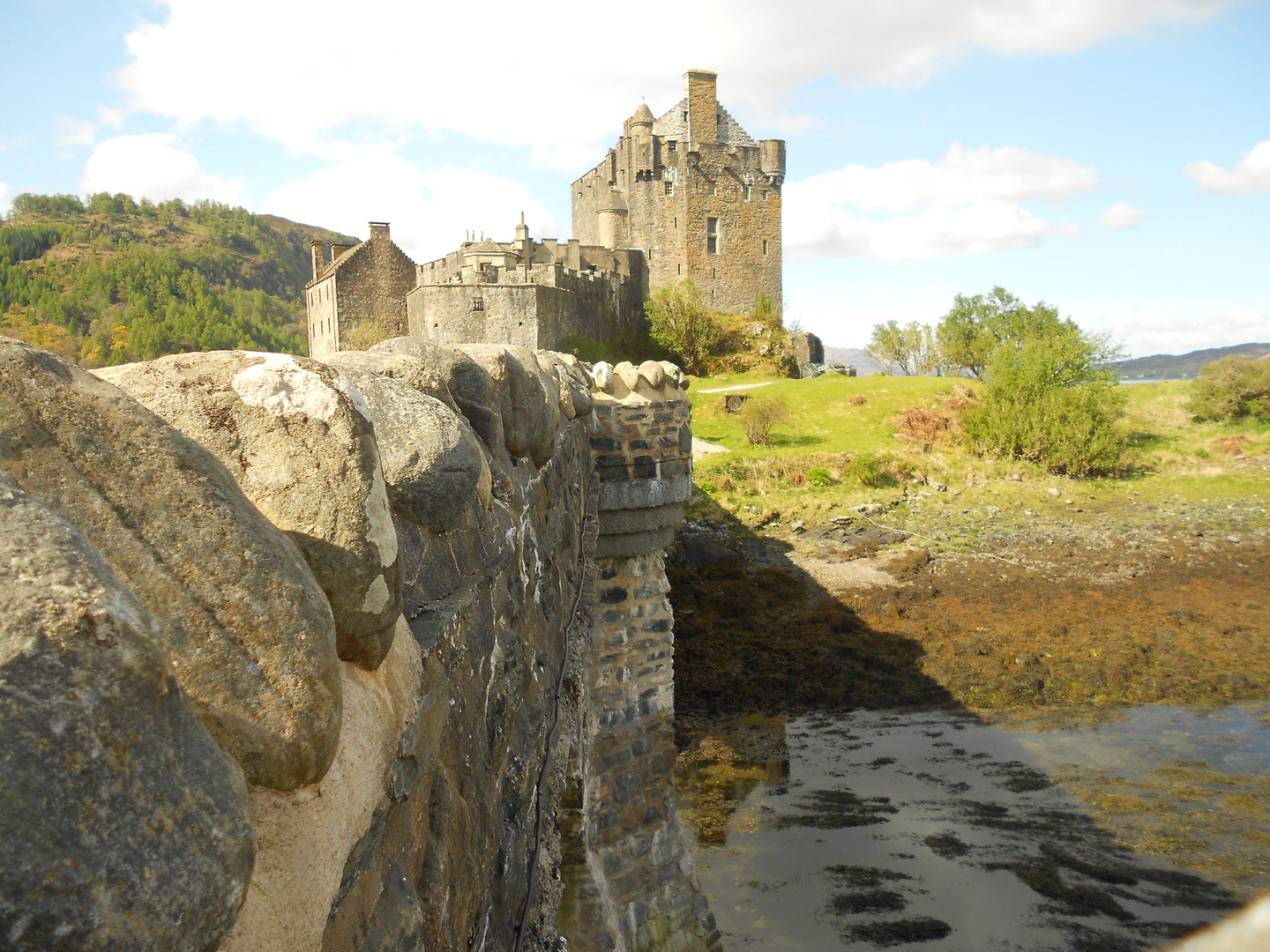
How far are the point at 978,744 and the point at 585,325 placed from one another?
84.0 feet

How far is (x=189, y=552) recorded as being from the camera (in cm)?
112

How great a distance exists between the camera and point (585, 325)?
120 feet

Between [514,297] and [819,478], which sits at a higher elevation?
[514,297]

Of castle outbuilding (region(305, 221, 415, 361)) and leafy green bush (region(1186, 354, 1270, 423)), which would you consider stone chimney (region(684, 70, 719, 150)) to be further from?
leafy green bush (region(1186, 354, 1270, 423))

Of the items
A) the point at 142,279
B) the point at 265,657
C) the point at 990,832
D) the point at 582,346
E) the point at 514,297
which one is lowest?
the point at 990,832

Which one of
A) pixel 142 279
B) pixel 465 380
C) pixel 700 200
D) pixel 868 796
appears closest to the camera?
pixel 465 380

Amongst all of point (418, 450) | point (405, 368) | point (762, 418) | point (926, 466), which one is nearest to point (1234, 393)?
point (926, 466)

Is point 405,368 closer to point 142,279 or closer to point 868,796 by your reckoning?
point 868,796

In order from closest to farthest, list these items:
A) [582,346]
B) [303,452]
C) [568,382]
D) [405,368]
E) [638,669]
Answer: [303,452] → [405,368] → [568,382] → [638,669] → [582,346]

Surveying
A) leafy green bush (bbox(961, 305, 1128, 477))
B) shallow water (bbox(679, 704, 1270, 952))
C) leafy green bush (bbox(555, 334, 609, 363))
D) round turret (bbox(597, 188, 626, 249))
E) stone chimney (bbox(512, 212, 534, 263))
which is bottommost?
shallow water (bbox(679, 704, 1270, 952))

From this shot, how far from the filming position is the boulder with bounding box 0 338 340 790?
105 cm

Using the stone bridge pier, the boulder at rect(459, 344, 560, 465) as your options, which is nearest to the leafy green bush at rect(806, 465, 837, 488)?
the stone bridge pier

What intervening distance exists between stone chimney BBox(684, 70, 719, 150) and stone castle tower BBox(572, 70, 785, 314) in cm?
5

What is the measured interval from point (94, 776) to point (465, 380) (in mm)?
1936
